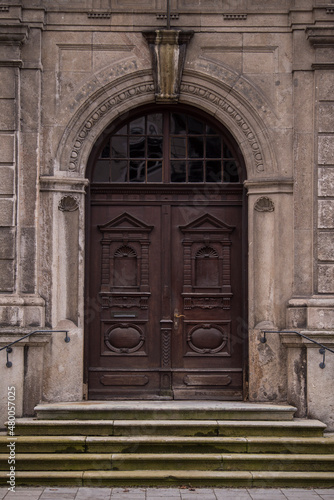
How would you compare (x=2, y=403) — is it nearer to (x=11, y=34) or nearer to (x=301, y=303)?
(x=301, y=303)

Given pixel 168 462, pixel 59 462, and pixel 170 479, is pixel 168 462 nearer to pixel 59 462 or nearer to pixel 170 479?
pixel 170 479

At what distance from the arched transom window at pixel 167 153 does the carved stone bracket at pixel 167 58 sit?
42 cm

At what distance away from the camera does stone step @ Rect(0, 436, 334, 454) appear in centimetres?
769

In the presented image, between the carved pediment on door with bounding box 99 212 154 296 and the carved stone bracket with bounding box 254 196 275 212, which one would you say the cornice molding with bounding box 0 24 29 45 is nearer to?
the carved pediment on door with bounding box 99 212 154 296

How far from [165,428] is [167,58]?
4783mm

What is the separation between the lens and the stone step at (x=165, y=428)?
787 centimetres

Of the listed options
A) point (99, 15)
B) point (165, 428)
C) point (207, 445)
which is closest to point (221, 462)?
point (207, 445)

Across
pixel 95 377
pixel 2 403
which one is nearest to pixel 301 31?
pixel 95 377

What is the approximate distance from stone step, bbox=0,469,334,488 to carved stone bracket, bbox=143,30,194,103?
487 cm

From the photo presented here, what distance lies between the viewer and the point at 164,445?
770 centimetres

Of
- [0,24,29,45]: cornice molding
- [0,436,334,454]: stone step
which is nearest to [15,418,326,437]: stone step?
[0,436,334,454]: stone step

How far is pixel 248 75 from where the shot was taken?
9.08 meters

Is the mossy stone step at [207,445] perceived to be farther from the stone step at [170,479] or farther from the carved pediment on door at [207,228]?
the carved pediment on door at [207,228]

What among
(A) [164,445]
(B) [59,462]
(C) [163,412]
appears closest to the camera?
(B) [59,462]
